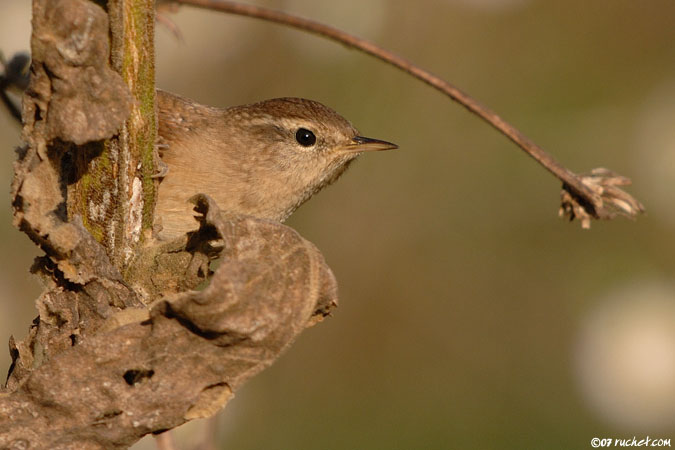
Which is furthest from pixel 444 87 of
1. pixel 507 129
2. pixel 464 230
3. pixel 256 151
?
pixel 464 230

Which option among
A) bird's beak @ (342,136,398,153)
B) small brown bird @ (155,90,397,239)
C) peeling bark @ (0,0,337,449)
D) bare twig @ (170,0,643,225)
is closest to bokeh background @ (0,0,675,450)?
small brown bird @ (155,90,397,239)

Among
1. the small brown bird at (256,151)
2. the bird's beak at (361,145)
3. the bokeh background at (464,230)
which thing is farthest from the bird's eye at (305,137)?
the bokeh background at (464,230)

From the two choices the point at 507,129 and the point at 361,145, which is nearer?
the point at 507,129

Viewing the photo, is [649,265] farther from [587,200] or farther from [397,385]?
[587,200]

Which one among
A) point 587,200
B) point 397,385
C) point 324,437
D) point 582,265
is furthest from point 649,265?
point 587,200

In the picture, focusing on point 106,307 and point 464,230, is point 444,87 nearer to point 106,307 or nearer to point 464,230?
point 106,307

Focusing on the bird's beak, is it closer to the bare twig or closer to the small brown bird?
the small brown bird

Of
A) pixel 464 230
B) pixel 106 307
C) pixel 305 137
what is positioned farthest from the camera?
pixel 464 230
